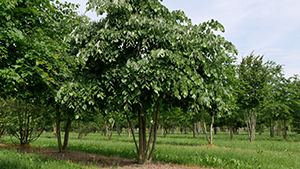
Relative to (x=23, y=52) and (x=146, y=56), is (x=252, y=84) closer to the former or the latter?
(x=146, y=56)

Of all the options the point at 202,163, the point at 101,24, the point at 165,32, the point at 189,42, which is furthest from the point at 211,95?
the point at 101,24

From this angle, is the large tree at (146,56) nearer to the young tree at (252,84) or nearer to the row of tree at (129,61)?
the row of tree at (129,61)

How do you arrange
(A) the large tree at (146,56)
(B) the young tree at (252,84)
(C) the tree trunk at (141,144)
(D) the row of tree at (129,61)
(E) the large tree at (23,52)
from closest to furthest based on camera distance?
(E) the large tree at (23,52)
(D) the row of tree at (129,61)
(A) the large tree at (146,56)
(C) the tree trunk at (141,144)
(B) the young tree at (252,84)

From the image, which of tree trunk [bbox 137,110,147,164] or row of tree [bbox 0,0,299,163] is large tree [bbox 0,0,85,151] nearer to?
row of tree [bbox 0,0,299,163]

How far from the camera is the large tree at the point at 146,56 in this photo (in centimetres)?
650

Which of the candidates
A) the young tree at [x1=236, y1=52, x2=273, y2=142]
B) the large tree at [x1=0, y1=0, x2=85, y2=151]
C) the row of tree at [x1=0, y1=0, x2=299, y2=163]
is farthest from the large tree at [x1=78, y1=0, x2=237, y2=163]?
the young tree at [x1=236, y1=52, x2=273, y2=142]

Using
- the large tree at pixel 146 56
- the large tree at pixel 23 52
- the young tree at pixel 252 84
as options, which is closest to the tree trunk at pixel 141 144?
the large tree at pixel 146 56

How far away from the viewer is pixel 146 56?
732 cm

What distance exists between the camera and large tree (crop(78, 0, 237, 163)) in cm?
650

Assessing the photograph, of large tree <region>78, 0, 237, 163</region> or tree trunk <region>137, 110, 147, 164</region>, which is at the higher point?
large tree <region>78, 0, 237, 163</region>

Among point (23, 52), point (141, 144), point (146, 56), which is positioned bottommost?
point (141, 144)

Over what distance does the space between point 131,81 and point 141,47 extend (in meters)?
1.78

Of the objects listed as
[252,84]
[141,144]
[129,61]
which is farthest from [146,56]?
[252,84]

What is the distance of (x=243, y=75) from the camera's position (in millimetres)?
21344
